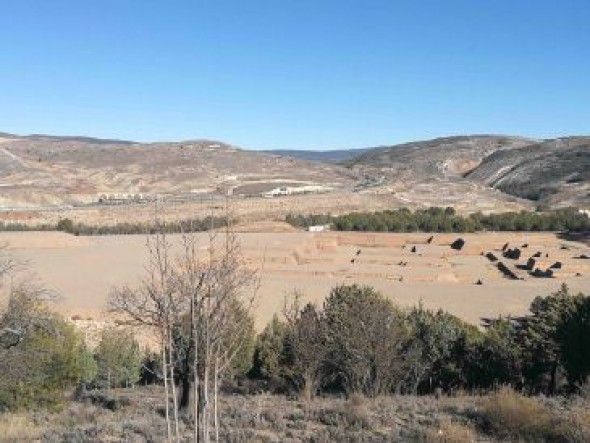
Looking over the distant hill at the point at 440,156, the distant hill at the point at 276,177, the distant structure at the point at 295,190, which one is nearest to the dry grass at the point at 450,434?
the distant hill at the point at 276,177

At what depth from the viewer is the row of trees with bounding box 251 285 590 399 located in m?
16.8

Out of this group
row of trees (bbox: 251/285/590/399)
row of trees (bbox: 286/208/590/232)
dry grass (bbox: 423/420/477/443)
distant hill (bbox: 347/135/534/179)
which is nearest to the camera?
dry grass (bbox: 423/420/477/443)

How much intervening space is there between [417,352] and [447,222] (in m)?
47.3

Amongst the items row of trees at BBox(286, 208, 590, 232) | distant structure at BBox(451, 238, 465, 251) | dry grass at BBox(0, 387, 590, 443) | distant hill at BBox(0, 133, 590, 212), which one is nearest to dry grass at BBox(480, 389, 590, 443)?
dry grass at BBox(0, 387, 590, 443)

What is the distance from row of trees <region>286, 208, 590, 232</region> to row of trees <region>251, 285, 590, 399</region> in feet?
143

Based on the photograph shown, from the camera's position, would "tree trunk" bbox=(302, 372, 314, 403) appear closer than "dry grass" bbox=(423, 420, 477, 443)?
No

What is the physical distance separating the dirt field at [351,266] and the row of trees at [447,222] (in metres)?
3.77

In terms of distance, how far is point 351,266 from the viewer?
4512 cm

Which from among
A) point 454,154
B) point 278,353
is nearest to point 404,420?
point 278,353

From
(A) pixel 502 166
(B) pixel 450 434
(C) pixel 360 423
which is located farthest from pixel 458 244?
(A) pixel 502 166

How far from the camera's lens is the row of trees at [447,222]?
63312 millimetres

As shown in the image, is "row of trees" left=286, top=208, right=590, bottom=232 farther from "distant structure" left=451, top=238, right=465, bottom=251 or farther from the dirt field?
"distant structure" left=451, top=238, right=465, bottom=251

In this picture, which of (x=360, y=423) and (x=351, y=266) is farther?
(x=351, y=266)

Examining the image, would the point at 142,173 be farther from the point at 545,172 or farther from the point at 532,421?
the point at 532,421
